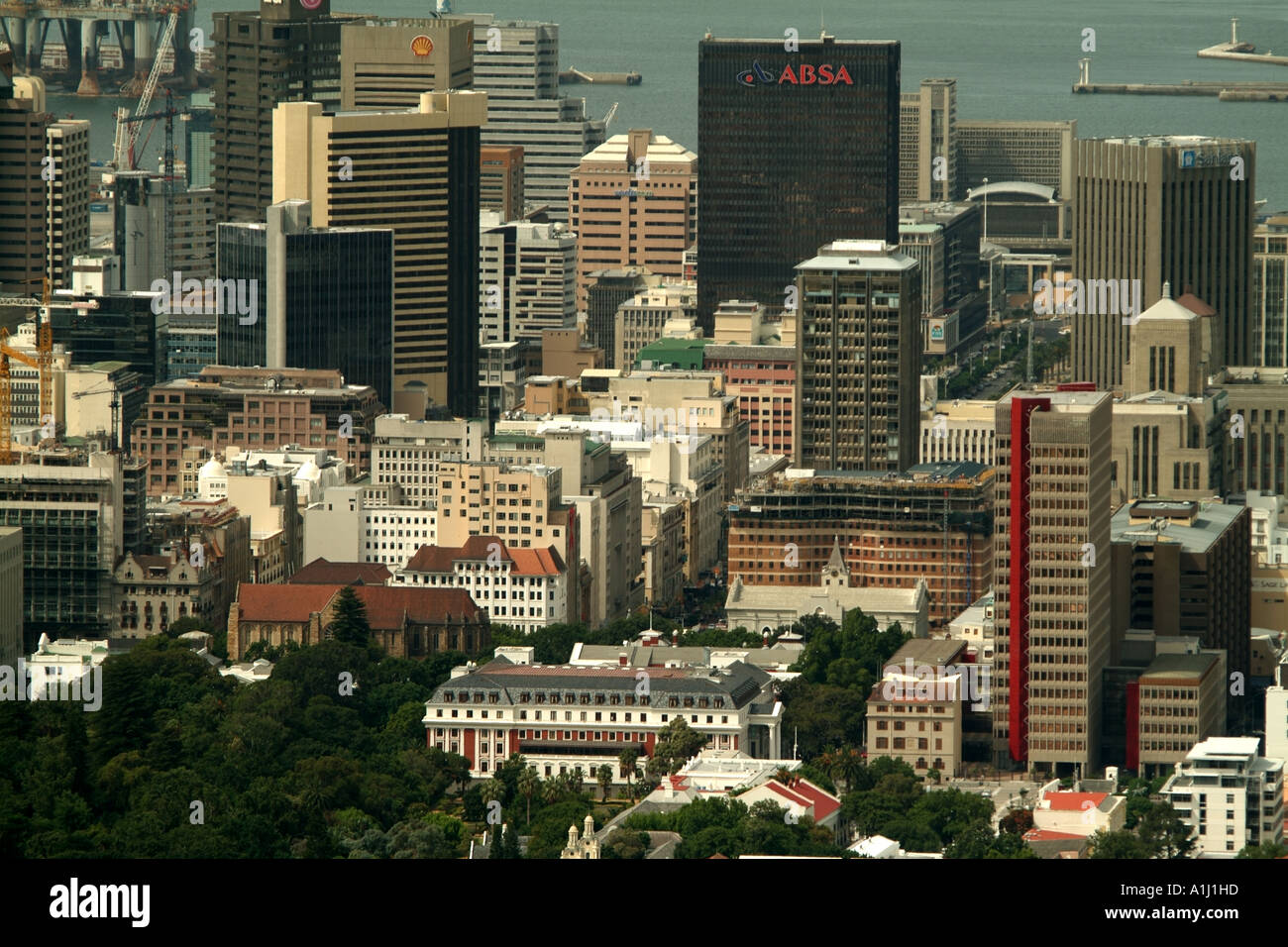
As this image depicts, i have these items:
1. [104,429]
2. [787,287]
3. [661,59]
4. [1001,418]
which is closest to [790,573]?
[1001,418]

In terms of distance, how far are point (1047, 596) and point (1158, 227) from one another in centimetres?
4071

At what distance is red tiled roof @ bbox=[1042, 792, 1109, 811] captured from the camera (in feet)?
188

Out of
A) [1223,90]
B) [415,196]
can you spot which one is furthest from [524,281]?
[1223,90]

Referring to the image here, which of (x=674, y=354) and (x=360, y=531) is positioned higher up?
(x=674, y=354)

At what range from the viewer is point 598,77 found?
194125 millimetres

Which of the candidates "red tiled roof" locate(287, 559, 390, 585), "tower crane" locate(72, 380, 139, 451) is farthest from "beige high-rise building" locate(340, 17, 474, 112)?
"red tiled roof" locate(287, 559, 390, 585)

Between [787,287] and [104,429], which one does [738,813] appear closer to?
[104,429]

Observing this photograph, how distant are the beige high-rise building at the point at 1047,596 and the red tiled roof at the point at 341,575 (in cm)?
2006

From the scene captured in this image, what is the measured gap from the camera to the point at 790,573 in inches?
3319

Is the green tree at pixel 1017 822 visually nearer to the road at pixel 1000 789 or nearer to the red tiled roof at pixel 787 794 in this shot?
the road at pixel 1000 789

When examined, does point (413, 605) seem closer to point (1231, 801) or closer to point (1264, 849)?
A: point (1231, 801)

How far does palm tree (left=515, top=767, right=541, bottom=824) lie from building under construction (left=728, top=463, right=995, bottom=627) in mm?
23433
